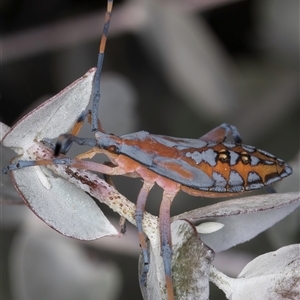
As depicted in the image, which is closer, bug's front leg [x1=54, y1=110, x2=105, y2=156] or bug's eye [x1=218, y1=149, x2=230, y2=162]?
bug's front leg [x1=54, y1=110, x2=105, y2=156]

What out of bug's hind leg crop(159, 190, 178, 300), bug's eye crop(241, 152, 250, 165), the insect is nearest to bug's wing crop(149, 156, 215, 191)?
the insect

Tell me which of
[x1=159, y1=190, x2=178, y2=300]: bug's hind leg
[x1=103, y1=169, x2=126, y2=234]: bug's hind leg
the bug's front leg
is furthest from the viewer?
[x1=103, y1=169, x2=126, y2=234]: bug's hind leg

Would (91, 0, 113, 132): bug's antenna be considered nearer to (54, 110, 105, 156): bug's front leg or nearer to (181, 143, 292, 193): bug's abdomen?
(54, 110, 105, 156): bug's front leg

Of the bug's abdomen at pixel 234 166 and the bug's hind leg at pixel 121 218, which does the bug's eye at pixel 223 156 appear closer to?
the bug's abdomen at pixel 234 166

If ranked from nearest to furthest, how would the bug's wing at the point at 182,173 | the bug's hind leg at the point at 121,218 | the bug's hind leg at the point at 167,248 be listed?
the bug's hind leg at the point at 167,248
the bug's hind leg at the point at 121,218
the bug's wing at the point at 182,173

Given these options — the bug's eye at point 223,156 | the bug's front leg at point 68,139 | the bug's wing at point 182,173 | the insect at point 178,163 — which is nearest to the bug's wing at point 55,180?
the bug's front leg at point 68,139

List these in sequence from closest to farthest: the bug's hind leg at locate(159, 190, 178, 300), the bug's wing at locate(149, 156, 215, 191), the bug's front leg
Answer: the bug's hind leg at locate(159, 190, 178, 300), the bug's front leg, the bug's wing at locate(149, 156, 215, 191)
